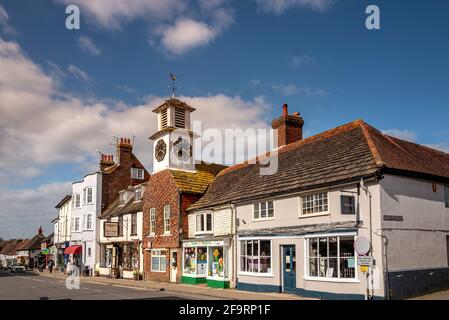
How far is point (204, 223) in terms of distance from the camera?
1179 inches

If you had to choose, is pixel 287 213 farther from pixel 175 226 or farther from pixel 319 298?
pixel 175 226

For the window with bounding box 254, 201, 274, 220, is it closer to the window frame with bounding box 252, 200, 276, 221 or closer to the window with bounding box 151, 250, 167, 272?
the window frame with bounding box 252, 200, 276, 221

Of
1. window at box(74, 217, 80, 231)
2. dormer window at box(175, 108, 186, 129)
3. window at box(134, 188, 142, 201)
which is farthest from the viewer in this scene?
window at box(74, 217, 80, 231)

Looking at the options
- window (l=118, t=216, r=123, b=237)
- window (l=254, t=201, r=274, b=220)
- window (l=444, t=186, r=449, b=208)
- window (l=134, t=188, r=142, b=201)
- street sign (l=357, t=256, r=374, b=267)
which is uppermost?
window (l=134, t=188, r=142, b=201)

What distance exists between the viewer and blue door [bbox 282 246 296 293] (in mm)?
21766

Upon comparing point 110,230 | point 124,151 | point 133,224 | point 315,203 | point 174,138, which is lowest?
point 110,230

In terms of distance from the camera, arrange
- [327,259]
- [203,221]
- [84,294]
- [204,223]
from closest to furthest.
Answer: [327,259], [84,294], [204,223], [203,221]

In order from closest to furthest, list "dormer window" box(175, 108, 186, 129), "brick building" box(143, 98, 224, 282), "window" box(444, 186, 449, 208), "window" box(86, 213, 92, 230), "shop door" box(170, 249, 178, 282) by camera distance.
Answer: "window" box(444, 186, 449, 208)
"shop door" box(170, 249, 178, 282)
"brick building" box(143, 98, 224, 282)
"dormer window" box(175, 108, 186, 129)
"window" box(86, 213, 92, 230)

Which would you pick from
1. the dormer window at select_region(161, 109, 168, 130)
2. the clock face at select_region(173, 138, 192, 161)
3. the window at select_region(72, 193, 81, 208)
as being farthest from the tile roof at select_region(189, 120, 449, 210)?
the window at select_region(72, 193, 81, 208)

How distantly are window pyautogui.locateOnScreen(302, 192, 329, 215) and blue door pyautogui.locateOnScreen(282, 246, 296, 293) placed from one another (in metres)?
2.00

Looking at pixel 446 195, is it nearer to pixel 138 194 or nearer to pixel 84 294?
pixel 84 294

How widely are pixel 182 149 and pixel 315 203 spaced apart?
51.9 ft

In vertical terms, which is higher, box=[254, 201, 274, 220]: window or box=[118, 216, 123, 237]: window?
box=[254, 201, 274, 220]: window

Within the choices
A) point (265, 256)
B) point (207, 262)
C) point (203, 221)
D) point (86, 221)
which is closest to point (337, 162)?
point (265, 256)
